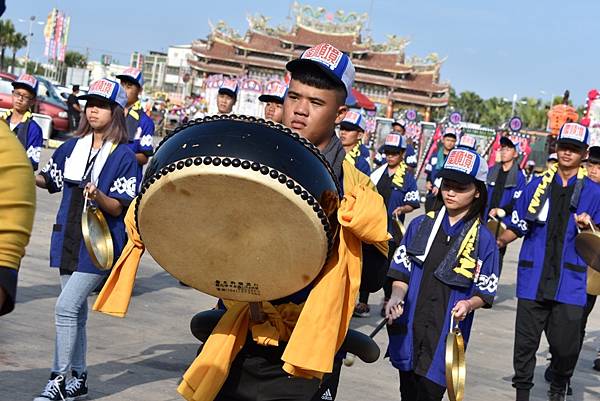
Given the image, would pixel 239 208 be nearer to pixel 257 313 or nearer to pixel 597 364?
pixel 257 313

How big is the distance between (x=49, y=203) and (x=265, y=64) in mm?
85190

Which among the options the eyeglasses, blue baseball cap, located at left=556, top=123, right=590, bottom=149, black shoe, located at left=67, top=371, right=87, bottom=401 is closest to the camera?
black shoe, located at left=67, top=371, right=87, bottom=401

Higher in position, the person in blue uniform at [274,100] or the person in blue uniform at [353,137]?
the person in blue uniform at [274,100]

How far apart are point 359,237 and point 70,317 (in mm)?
3355

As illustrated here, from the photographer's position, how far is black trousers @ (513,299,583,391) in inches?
314

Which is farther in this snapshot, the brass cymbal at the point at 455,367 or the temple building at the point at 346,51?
the temple building at the point at 346,51

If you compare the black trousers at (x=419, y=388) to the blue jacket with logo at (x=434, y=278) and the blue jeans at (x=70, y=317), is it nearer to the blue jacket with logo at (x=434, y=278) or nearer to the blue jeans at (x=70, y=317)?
the blue jacket with logo at (x=434, y=278)

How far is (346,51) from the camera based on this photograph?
3974 inches

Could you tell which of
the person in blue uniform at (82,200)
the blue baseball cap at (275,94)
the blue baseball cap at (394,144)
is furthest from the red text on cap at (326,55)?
the blue baseball cap at (394,144)

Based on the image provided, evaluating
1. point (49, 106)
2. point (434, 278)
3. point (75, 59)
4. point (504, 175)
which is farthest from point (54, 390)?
point (75, 59)

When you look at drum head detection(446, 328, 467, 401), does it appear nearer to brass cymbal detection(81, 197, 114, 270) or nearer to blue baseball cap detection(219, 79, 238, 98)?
brass cymbal detection(81, 197, 114, 270)

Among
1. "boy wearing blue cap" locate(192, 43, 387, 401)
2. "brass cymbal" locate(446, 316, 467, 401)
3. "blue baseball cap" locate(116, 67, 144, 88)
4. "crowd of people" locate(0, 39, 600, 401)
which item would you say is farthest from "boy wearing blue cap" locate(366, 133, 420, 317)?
"boy wearing blue cap" locate(192, 43, 387, 401)

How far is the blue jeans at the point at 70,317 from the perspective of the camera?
6.57 meters

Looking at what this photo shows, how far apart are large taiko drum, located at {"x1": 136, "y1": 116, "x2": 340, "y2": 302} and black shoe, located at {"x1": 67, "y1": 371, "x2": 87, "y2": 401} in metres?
3.37
